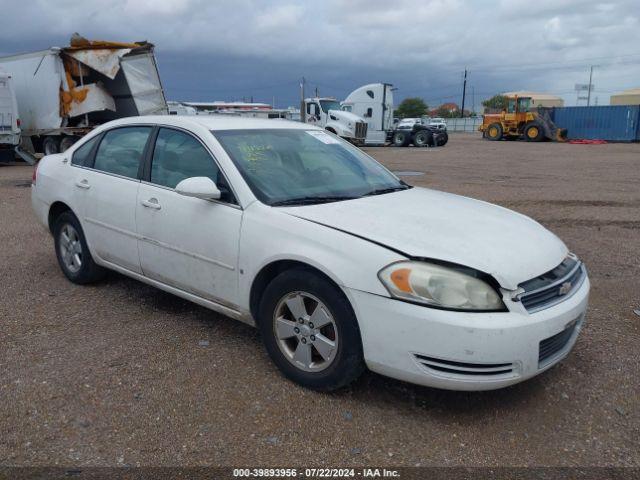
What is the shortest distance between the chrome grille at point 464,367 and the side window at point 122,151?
2.65 m

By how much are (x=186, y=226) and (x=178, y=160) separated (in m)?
0.59

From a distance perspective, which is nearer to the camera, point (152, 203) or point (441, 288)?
point (441, 288)

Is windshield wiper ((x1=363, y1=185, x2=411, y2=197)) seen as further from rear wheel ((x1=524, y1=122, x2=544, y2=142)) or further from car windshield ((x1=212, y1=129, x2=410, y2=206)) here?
rear wheel ((x1=524, y1=122, x2=544, y2=142))

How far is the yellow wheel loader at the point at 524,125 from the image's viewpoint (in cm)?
3628

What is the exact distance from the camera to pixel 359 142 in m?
30.0

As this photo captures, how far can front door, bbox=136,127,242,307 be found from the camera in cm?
352

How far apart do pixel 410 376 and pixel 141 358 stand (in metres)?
1.80

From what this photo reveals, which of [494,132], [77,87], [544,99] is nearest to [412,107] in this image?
[544,99]

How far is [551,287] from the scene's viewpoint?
298cm

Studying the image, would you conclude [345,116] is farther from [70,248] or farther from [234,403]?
[234,403]

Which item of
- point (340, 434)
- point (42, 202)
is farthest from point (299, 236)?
point (42, 202)

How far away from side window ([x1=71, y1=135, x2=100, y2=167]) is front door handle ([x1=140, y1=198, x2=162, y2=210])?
112 cm

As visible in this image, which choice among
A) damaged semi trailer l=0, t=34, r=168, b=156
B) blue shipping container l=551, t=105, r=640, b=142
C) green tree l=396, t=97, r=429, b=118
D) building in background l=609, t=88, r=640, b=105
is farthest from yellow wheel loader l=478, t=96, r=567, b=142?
green tree l=396, t=97, r=429, b=118

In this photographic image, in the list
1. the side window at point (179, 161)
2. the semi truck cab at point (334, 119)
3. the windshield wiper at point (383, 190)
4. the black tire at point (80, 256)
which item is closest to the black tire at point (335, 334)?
the side window at point (179, 161)
